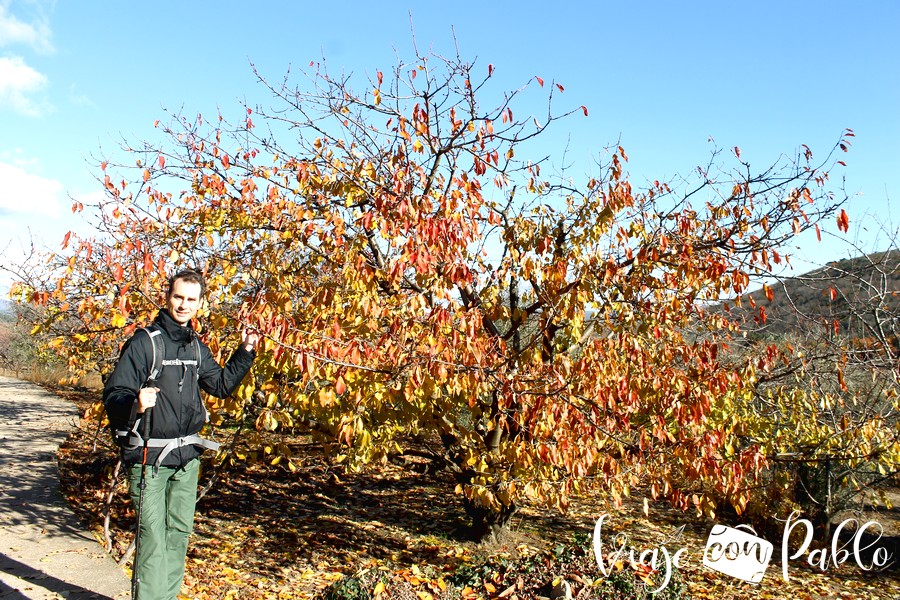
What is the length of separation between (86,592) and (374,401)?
2.20 metres

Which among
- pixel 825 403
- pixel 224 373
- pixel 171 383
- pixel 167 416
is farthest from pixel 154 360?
pixel 825 403

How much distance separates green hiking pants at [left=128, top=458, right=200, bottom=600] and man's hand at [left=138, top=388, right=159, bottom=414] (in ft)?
1.46

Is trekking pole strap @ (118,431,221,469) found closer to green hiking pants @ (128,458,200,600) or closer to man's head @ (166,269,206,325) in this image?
green hiking pants @ (128,458,200,600)

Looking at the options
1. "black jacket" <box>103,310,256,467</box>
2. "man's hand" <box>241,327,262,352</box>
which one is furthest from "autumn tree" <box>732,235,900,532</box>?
"black jacket" <box>103,310,256,467</box>

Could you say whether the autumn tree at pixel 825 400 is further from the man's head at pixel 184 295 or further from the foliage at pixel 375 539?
the man's head at pixel 184 295

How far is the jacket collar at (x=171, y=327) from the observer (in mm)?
3236

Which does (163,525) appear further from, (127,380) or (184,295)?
(184,295)

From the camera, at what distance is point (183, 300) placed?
3230 millimetres

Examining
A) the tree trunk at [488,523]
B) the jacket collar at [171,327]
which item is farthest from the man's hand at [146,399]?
the tree trunk at [488,523]

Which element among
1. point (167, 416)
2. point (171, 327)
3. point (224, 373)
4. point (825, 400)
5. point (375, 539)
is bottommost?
point (375, 539)

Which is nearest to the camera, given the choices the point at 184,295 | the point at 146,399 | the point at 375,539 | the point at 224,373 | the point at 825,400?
the point at 146,399

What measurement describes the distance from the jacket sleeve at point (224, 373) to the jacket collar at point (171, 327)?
0.15 metres

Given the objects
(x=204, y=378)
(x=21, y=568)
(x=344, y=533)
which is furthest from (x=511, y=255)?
(x=21, y=568)

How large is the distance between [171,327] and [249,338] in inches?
15.9
